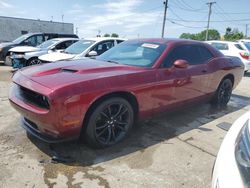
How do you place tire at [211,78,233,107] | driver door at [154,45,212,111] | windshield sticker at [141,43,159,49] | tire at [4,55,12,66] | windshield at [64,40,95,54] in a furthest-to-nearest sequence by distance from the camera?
tire at [4,55,12,66]
windshield at [64,40,95,54]
tire at [211,78,233,107]
windshield sticker at [141,43,159,49]
driver door at [154,45,212,111]

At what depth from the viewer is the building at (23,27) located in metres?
32.8

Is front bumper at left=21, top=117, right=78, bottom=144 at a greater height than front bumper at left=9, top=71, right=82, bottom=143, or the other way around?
front bumper at left=9, top=71, right=82, bottom=143

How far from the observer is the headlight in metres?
1.59

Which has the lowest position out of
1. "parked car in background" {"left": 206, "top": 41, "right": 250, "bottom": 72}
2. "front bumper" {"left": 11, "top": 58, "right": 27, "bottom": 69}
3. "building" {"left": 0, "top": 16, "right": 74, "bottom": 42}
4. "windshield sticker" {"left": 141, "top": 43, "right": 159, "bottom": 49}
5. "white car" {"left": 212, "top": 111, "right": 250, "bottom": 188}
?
"front bumper" {"left": 11, "top": 58, "right": 27, "bottom": 69}

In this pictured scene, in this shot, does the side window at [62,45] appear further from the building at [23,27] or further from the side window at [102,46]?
the building at [23,27]

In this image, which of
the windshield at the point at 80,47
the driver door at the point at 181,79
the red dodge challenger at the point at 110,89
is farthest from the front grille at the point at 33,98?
the windshield at the point at 80,47

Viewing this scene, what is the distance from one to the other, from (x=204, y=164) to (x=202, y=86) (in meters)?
2.05

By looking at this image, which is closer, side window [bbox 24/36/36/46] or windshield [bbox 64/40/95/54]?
windshield [bbox 64/40/95/54]

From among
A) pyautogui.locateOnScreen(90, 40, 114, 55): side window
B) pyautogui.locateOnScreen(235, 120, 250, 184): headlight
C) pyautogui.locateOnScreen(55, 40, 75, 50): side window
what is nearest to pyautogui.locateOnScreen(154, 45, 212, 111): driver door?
pyautogui.locateOnScreen(235, 120, 250, 184): headlight

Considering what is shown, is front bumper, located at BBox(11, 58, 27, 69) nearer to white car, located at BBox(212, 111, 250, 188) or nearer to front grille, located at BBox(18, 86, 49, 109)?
front grille, located at BBox(18, 86, 49, 109)

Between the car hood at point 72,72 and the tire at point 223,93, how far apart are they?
8.57 feet

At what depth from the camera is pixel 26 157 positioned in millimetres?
3383

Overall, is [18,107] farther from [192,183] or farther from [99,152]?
[192,183]

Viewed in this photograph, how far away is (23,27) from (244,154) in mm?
36612
